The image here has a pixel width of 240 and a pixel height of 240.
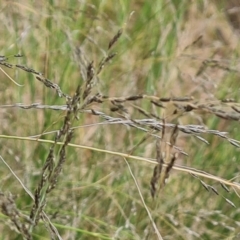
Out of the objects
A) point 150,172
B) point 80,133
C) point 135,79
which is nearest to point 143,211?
point 150,172

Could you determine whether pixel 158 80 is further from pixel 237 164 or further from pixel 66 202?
pixel 66 202

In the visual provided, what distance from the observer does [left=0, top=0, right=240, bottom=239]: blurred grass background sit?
1.40m

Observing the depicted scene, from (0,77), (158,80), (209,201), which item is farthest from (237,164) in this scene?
(0,77)

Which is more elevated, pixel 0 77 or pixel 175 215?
pixel 0 77

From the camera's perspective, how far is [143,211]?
1455 millimetres

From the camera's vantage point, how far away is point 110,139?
67.7 inches

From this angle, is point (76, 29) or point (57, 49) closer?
point (57, 49)

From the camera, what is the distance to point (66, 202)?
1.38 m

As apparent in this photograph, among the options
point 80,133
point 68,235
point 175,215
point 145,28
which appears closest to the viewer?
point 68,235

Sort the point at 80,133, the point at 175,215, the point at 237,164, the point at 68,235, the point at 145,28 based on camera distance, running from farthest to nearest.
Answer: the point at 145,28 < the point at 80,133 < the point at 237,164 < the point at 175,215 < the point at 68,235

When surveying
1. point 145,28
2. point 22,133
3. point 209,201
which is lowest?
point 209,201

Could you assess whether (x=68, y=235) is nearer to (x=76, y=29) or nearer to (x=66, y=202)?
(x=66, y=202)

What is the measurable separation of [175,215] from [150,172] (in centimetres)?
21

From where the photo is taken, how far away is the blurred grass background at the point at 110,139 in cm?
140
